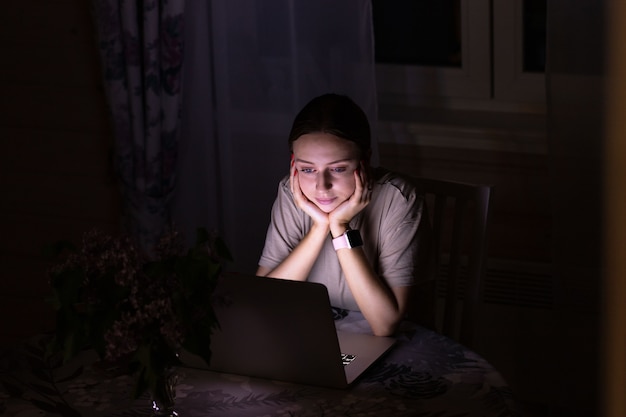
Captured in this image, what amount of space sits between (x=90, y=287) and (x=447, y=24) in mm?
1682

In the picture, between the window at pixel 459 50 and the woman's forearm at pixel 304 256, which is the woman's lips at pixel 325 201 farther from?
the window at pixel 459 50

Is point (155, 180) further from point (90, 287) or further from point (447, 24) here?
point (90, 287)

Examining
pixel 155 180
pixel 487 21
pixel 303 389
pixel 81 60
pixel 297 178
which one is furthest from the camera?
pixel 81 60

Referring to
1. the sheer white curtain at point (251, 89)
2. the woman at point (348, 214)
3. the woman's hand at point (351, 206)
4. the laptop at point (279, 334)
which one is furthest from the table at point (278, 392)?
the sheer white curtain at point (251, 89)

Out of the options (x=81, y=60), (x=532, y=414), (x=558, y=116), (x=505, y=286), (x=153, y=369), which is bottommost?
(x=532, y=414)

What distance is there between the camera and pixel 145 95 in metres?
2.70

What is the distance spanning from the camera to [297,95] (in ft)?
8.38

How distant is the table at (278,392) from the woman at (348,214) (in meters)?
0.20

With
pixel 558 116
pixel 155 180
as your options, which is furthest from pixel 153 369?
pixel 155 180

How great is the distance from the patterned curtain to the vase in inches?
54.6

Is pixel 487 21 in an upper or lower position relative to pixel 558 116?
upper

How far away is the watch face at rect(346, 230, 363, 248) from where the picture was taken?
6.06 feet

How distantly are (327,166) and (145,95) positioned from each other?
1.02 metres

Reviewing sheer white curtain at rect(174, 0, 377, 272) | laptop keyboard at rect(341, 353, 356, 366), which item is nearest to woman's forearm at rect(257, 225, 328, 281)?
laptop keyboard at rect(341, 353, 356, 366)
